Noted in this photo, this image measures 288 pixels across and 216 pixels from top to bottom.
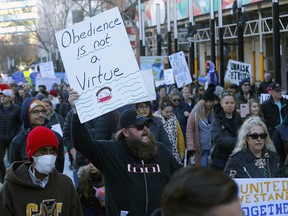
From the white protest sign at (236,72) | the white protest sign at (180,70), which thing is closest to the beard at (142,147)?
the white protest sign at (236,72)

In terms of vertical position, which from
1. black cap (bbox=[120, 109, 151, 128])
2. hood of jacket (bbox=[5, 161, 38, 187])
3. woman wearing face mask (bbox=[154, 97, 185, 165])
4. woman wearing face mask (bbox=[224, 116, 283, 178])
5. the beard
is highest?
black cap (bbox=[120, 109, 151, 128])

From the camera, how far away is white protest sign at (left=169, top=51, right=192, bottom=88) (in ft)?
61.4

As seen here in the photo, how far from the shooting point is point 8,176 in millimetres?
4426

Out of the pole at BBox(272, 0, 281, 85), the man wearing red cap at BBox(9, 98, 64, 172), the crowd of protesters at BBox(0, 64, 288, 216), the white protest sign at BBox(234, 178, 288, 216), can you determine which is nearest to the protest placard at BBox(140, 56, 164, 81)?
the pole at BBox(272, 0, 281, 85)

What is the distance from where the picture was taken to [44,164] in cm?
456

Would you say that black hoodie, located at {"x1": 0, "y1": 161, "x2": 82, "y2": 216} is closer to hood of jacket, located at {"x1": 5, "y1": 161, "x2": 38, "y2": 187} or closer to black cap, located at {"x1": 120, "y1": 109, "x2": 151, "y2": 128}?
hood of jacket, located at {"x1": 5, "y1": 161, "x2": 38, "y2": 187}

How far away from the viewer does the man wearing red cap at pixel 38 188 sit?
4363 millimetres

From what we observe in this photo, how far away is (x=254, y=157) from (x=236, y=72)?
11.3 metres

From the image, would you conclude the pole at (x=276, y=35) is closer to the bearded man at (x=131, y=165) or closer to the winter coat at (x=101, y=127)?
the winter coat at (x=101, y=127)

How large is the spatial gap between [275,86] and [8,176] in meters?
6.82

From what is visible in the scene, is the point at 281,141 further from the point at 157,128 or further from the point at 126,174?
the point at 126,174

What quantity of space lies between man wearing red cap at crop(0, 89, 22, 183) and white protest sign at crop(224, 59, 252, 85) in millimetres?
6948

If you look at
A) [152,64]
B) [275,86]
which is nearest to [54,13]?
[152,64]

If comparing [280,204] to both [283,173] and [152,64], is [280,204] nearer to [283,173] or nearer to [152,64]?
[283,173]
